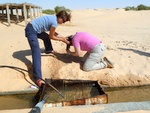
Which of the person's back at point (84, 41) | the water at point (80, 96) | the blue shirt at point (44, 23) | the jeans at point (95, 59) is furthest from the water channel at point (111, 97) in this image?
the blue shirt at point (44, 23)

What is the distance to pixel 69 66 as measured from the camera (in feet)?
21.6

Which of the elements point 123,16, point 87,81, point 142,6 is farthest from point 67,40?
point 142,6

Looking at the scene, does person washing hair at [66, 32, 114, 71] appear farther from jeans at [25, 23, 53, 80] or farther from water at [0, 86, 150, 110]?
jeans at [25, 23, 53, 80]

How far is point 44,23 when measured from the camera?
593 centimetres

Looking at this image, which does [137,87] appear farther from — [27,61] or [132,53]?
[27,61]

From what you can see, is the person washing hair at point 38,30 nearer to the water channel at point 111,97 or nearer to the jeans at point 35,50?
the jeans at point 35,50

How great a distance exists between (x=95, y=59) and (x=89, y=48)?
0.30 m

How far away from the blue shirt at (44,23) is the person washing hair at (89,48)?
62cm

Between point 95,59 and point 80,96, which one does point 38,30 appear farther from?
point 80,96

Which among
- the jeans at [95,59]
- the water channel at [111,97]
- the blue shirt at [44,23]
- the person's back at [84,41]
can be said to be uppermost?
the blue shirt at [44,23]

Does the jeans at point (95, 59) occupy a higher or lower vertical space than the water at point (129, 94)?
higher

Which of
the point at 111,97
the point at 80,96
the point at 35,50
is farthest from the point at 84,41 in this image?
the point at 111,97

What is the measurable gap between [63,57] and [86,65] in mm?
888

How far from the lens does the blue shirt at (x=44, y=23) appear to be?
5.84 metres
